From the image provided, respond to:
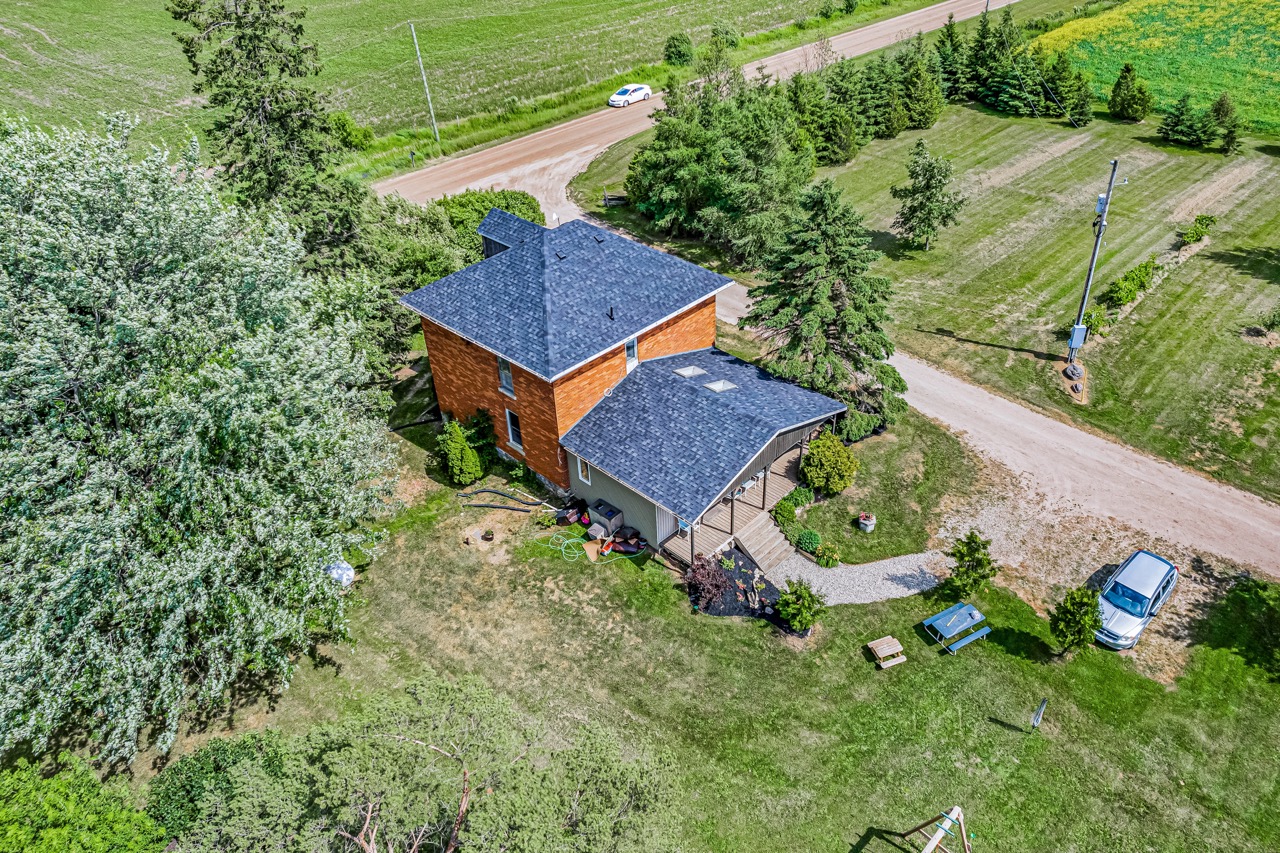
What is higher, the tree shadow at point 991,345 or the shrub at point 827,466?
the shrub at point 827,466

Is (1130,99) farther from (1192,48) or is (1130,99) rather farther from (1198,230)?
(1198,230)

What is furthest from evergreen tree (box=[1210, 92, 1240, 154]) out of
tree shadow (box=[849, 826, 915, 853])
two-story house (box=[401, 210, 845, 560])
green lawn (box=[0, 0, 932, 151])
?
tree shadow (box=[849, 826, 915, 853])

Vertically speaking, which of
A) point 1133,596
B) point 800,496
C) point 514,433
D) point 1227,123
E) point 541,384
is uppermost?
point 541,384

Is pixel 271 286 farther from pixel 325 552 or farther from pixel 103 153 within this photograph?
pixel 325 552

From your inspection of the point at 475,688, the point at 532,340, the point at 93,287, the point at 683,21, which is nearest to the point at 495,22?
the point at 683,21

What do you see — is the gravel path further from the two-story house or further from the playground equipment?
the playground equipment

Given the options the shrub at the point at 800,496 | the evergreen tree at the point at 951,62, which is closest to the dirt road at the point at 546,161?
the evergreen tree at the point at 951,62

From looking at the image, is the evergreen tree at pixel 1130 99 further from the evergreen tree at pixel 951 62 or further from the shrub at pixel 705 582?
the shrub at pixel 705 582

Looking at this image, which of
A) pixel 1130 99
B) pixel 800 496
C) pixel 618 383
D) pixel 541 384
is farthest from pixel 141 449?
pixel 1130 99
